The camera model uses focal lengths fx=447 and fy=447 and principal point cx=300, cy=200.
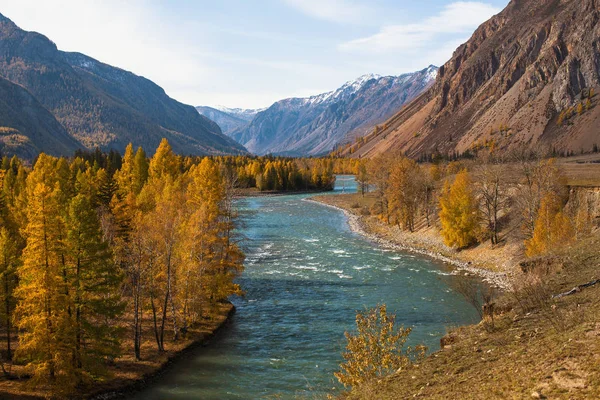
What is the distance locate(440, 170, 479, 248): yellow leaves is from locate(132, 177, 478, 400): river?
6827 mm

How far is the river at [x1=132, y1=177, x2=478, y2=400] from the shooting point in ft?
91.6

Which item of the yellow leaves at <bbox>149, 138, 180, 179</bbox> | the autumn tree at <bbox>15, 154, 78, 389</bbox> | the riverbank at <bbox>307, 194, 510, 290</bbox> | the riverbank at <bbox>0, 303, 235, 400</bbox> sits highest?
the yellow leaves at <bbox>149, 138, 180, 179</bbox>

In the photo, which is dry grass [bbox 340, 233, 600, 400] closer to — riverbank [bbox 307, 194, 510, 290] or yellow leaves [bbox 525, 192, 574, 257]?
riverbank [bbox 307, 194, 510, 290]

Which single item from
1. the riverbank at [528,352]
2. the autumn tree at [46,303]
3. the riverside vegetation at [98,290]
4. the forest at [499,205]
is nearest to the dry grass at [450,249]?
the forest at [499,205]

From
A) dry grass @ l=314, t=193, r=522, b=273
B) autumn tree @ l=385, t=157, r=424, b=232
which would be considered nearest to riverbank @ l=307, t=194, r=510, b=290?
dry grass @ l=314, t=193, r=522, b=273

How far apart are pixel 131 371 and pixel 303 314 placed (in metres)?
15.3

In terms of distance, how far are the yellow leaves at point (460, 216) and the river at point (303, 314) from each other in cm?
683

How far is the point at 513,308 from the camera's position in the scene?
24.2 metres

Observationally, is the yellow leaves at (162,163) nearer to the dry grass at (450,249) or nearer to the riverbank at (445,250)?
the riverbank at (445,250)

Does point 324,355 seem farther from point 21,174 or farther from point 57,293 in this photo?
point 21,174

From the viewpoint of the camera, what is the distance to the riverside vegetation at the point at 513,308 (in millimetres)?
13657

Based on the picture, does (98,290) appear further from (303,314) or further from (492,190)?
(492,190)

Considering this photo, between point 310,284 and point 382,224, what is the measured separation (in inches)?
1795

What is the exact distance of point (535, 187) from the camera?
5712 centimetres
